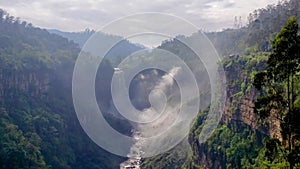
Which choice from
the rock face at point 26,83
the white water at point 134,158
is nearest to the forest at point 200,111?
the rock face at point 26,83

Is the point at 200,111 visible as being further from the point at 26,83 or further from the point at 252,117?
the point at 26,83

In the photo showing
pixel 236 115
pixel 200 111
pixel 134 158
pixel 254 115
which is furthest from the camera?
pixel 134 158

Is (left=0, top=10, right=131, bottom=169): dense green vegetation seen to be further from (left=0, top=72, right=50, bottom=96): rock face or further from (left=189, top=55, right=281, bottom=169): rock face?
(left=189, top=55, right=281, bottom=169): rock face

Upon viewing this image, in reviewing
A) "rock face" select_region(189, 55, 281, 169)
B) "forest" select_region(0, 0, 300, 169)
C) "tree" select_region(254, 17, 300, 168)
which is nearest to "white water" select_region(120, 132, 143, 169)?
"forest" select_region(0, 0, 300, 169)

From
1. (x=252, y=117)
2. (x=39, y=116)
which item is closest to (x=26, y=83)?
(x=39, y=116)

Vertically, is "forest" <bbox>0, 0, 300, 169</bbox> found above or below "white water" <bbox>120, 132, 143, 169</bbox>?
above

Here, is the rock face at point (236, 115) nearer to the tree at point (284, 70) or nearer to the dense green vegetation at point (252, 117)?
the dense green vegetation at point (252, 117)

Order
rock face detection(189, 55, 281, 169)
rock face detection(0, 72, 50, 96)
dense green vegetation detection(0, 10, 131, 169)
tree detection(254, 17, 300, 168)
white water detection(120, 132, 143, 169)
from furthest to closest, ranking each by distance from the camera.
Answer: white water detection(120, 132, 143, 169) → rock face detection(0, 72, 50, 96) → dense green vegetation detection(0, 10, 131, 169) → rock face detection(189, 55, 281, 169) → tree detection(254, 17, 300, 168)

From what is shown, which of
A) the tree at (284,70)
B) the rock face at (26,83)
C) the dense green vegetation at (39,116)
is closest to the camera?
the tree at (284,70)

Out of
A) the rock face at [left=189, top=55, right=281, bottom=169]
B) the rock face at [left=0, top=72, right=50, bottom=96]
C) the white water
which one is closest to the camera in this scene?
the rock face at [left=189, top=55, right=281, bottom=169]

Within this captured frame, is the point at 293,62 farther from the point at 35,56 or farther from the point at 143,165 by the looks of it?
the point at 35,56

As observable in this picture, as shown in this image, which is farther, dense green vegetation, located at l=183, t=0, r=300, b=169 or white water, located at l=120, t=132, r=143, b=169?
white water, located at l=120, t=132, r=143, b=169
